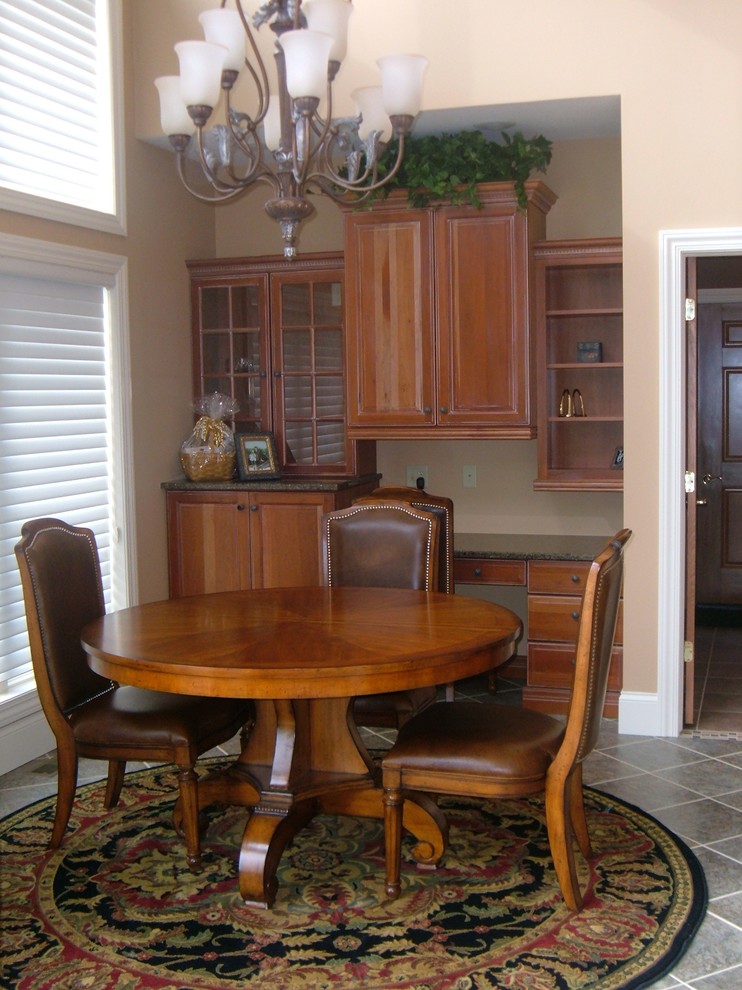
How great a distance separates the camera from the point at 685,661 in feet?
15.0

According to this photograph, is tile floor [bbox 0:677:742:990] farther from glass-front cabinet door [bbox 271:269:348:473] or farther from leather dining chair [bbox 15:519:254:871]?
glass-front cabinet door [bbox 271:269:348:473]

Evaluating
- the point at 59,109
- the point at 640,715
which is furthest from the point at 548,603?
the point at 59,109

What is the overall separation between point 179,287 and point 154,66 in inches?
40.0

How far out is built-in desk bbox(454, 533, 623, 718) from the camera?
469 cm

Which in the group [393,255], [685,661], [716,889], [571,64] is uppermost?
[571,64]

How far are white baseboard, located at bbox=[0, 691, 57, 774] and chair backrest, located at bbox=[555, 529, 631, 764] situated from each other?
2196 mm

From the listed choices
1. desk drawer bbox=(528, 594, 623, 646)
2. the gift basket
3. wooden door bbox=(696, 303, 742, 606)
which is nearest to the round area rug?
desk drawer bbox=(528, 594, 623, 646)

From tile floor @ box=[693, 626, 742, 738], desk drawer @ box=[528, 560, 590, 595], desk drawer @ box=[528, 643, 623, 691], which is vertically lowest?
tile floor @ box=[693, 626, 742, 738]

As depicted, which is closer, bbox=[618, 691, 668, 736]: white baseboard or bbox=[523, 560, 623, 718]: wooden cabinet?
bbox=[618, 691, 668, 736]: white baseboard

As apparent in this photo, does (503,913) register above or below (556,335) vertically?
below

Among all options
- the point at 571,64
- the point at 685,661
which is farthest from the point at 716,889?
the point at 571,64

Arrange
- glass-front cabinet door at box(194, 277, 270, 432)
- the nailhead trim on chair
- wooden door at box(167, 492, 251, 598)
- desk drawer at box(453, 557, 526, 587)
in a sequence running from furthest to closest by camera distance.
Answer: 1. glass-front cabinet door at box(194, 277, 270, 432)
2. wooden door at box(167, 492, 251, 598)
3. desk drawer at box(453, 557, 526, 587)
4. the nailhead trim on chair

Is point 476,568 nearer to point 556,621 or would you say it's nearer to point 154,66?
point 556,621

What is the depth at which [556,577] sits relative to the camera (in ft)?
15.5
